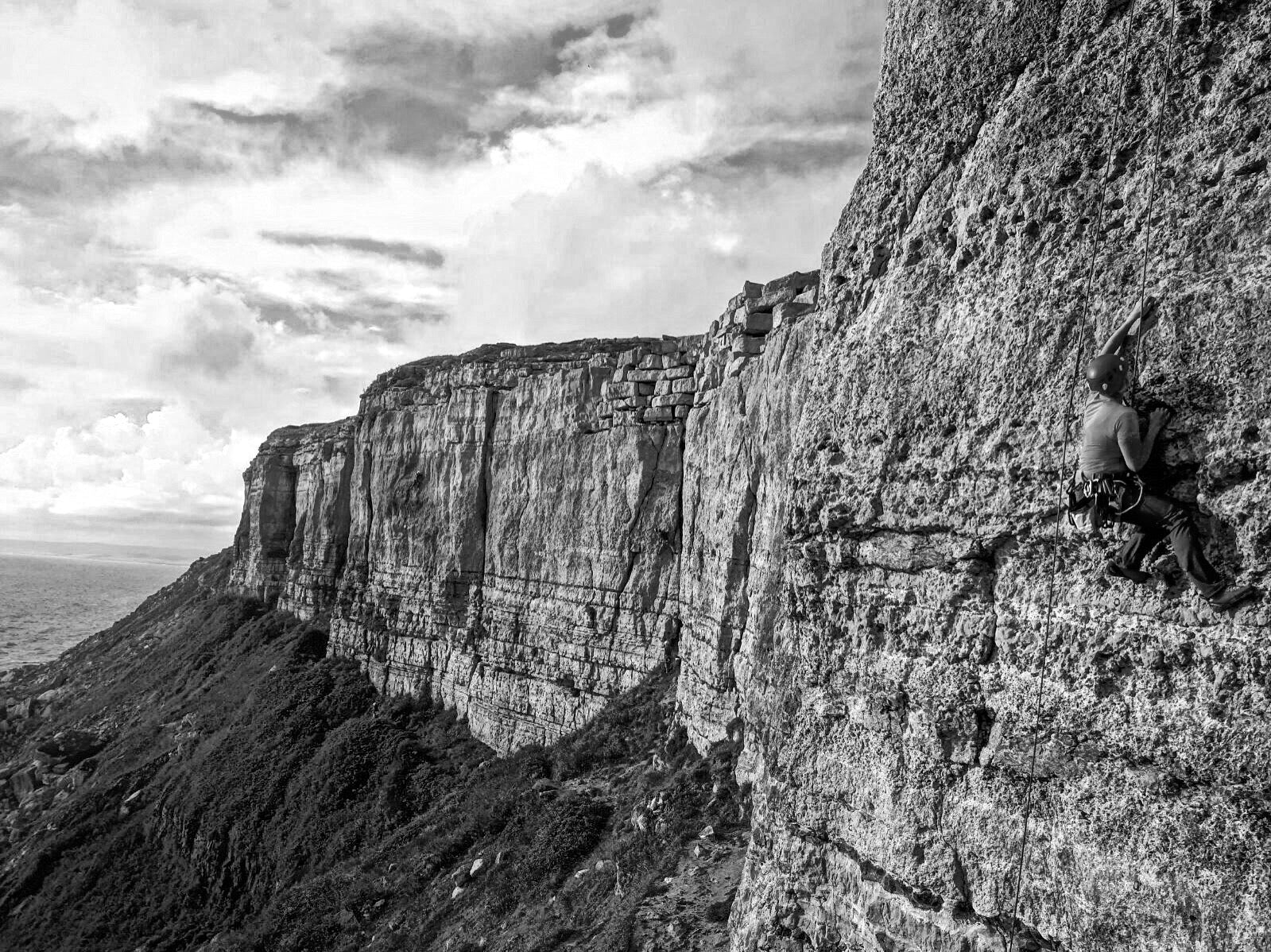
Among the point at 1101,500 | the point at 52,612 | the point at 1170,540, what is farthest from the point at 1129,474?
the point at 52,612

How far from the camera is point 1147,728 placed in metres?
4.05

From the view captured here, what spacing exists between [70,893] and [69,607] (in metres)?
109

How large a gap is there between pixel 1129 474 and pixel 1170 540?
37cm

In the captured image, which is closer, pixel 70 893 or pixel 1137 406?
pixel 1137 406

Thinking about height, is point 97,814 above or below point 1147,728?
below

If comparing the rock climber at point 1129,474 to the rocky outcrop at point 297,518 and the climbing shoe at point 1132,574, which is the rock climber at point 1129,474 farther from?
the rocky outcrop at point 297,518

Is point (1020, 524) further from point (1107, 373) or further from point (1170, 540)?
point (1107, 373)

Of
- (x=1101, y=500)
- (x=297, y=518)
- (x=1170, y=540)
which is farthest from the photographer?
(x=297, y=518)

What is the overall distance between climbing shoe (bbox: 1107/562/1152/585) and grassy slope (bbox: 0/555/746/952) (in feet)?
25.6

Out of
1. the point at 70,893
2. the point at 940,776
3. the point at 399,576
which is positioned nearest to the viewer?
the point at 940,776

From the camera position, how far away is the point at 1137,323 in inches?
171

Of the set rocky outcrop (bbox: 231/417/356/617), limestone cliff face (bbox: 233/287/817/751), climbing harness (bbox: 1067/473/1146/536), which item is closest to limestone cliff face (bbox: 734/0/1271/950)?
climbing harness (bbox: 1067/473/1146/536)

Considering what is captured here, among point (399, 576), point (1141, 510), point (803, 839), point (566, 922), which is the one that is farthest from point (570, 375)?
point (1141, 510)

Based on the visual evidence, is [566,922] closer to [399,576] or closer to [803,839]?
[803,839]
